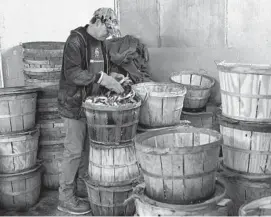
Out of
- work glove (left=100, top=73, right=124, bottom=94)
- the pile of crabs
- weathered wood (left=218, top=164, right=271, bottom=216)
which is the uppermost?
work glove (left=100, top=73, right=124, bottom=94)

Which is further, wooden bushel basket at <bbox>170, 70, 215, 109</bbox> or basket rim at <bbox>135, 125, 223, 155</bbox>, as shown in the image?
wooden bushel basket at <bbox>170, 70, 215, 109</bbox>

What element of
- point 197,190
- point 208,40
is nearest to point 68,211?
point 197,190

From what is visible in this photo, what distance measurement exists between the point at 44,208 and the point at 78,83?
1923 millimetres

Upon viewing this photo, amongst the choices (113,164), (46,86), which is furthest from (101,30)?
(113,164)

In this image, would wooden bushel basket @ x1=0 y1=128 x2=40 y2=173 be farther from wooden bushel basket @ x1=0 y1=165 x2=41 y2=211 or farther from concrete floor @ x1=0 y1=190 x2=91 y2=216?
concrete floor @ x1=0 y1=190 x2=91 y2=216

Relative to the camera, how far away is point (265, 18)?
568 cm

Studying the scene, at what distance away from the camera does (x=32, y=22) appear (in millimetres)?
7000

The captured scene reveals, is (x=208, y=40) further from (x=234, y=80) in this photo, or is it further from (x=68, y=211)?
(x=68, y=211)

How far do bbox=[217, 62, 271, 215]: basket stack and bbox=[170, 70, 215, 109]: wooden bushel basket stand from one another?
159 centimetres

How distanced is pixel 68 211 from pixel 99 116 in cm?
152

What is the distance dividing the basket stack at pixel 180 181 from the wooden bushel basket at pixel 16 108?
7.39 feet

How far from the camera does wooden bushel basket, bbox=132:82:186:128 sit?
511 cm

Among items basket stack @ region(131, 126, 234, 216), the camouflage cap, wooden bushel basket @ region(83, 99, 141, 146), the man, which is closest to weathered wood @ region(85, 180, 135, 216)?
the man

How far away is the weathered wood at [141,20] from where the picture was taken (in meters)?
6.84
